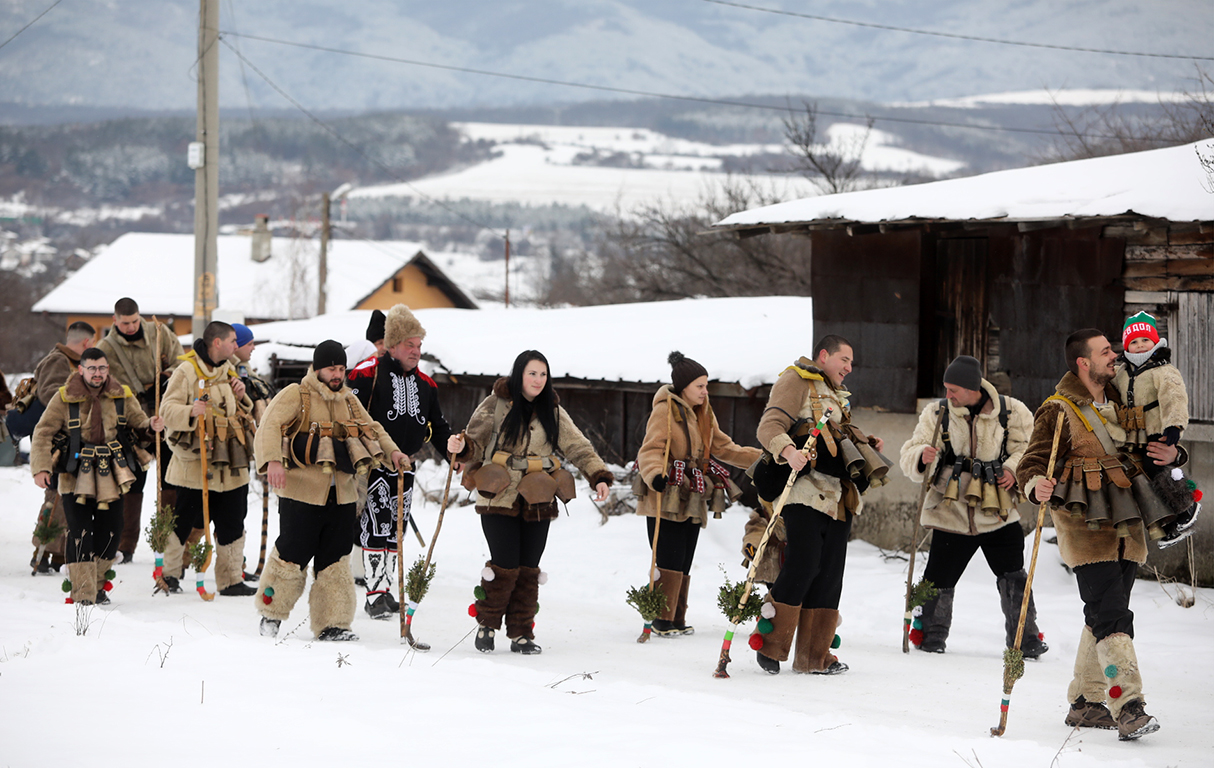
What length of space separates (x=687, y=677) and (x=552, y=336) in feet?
36.8

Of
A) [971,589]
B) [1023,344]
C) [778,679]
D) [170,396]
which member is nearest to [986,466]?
[778,679]

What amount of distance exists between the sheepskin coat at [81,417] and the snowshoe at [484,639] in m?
3.35

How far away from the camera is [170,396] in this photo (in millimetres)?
8633

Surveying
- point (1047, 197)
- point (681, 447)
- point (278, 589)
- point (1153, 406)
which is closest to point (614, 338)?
point (1047, 197)

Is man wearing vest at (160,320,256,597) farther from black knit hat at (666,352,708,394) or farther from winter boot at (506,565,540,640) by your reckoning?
black knit hat at (666,352,708,394)

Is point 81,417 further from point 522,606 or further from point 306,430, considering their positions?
point 522,606

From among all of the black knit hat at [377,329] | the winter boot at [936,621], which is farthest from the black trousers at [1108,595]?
the black knit hat at [377,329]

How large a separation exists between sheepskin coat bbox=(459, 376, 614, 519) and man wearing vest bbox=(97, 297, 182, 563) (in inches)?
142

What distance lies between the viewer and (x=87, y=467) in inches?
322

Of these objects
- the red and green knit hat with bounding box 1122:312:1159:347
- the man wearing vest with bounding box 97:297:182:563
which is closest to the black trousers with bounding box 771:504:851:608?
the red and green knit hat with bounding box 1122:312:1159:347

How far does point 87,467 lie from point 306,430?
2.22m

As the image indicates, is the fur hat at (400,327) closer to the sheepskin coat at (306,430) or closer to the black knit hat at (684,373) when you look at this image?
the sheepskin coat at (306,430)

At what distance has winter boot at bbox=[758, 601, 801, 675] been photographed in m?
6.75

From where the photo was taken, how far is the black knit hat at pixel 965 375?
288 inches
